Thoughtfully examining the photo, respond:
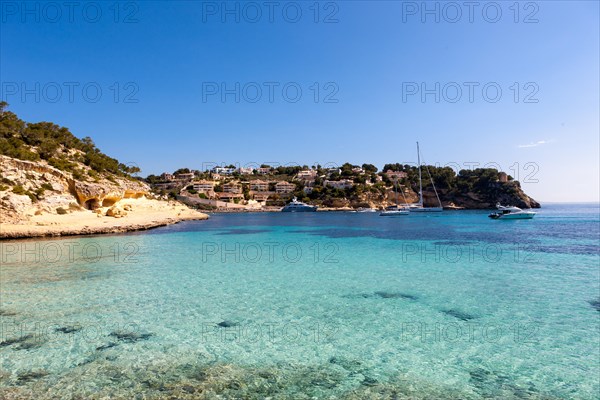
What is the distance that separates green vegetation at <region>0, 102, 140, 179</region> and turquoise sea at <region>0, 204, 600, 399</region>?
26032 mm

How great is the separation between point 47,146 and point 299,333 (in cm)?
4146

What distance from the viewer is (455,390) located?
178 inches

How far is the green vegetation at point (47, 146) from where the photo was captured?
1294 inches

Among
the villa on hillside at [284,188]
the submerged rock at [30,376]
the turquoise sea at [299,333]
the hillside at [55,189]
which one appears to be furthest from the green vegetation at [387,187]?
the submerged rock at [30,376]

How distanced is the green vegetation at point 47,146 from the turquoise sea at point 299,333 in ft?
85.4

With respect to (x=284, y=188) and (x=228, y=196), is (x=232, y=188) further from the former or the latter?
(x=284, y=188)

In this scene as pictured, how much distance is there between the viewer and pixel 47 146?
35.9 meters

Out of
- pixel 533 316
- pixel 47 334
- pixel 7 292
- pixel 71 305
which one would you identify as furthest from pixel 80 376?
pixel 533 316

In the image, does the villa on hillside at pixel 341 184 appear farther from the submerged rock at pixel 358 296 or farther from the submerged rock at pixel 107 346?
the submerged rock at pixel 107 346

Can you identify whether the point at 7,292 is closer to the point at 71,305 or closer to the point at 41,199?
the point at 71,305

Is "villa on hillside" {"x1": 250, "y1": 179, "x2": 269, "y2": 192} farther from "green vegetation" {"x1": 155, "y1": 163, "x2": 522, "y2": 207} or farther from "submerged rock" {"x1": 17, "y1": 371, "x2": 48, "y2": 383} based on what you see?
"submerged rock" {"x1": 17, "y1": 371, "x2": 48, "y2": 383}

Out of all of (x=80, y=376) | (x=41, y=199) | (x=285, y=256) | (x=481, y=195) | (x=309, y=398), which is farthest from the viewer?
(x=481, y=195)

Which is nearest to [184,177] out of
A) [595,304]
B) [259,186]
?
[259,186]

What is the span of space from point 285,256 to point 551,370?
12.9 meters
